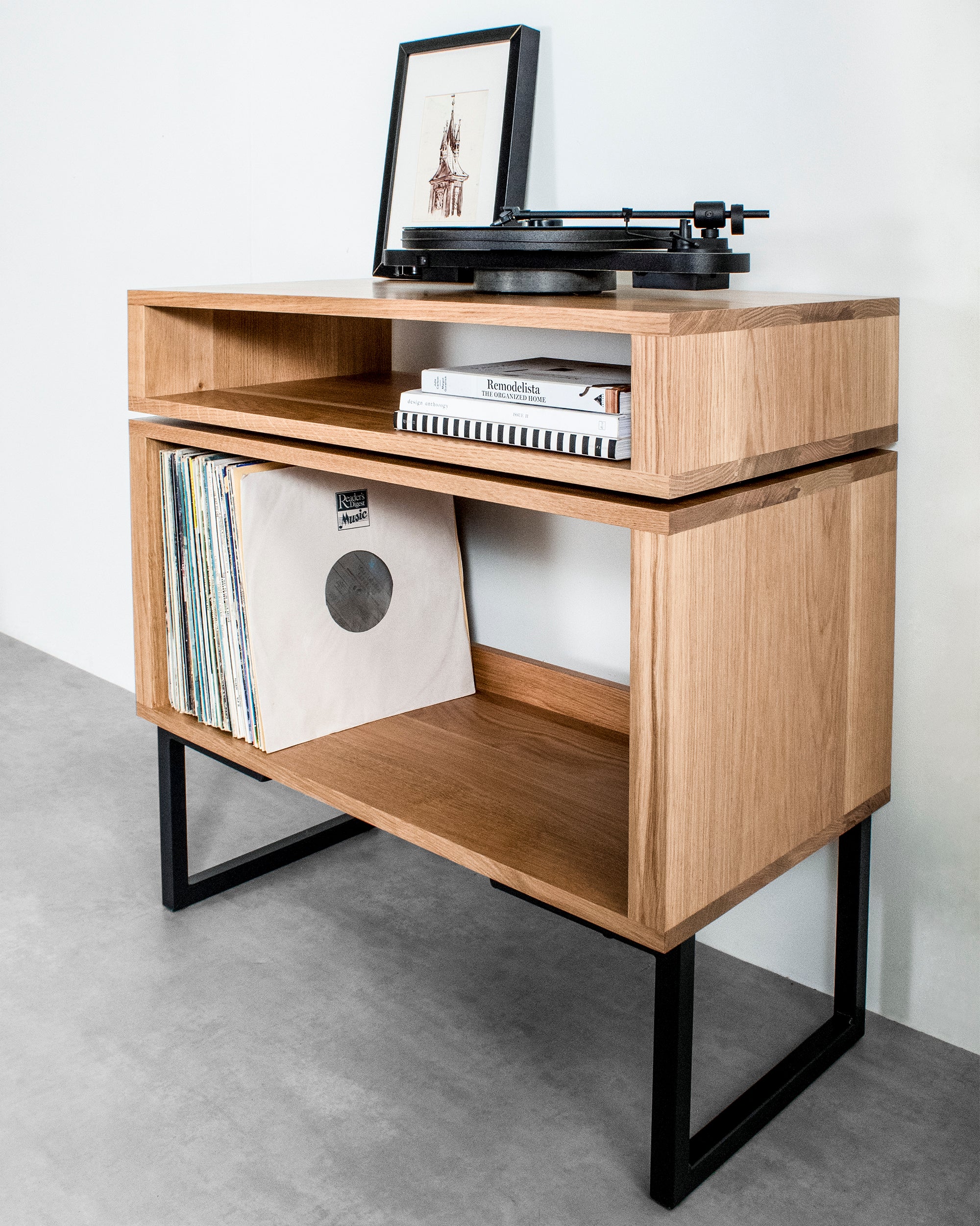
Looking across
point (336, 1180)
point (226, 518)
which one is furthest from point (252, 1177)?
point (226, 518)

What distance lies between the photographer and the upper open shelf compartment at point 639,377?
3.56ft

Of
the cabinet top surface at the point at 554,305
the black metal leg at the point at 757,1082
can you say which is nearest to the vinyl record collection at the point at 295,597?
the cabinet top surface at the point at 554,305

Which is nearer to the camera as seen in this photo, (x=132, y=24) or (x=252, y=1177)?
(x=252, y=1177)

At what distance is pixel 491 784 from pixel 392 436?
0.46 meters

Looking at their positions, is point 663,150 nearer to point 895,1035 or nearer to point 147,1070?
point 895,1035

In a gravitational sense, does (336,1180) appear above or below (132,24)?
below

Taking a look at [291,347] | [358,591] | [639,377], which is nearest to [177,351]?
[291,347]

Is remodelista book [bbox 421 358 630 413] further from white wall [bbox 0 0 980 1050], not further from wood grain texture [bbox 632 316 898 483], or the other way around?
white wall [bbox 0 0 980 1050]

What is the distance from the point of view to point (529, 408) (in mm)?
1223

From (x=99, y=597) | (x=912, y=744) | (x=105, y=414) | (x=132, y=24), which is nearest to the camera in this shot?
(x=912, y=744)

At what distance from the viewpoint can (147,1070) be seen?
1.55 m

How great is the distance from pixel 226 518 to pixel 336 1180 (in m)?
0.82

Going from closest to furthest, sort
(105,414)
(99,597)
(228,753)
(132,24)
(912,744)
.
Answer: (912,744), (228,753), (132,24), (105,414), (99,597)

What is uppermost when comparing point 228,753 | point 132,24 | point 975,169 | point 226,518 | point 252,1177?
point 132,24
